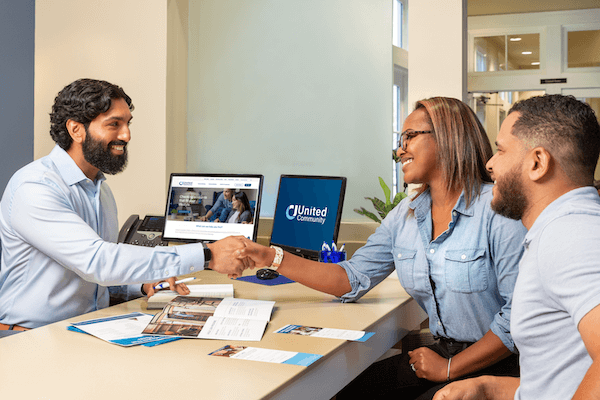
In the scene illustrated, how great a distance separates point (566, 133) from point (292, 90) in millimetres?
2682

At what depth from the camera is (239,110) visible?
3.66 m

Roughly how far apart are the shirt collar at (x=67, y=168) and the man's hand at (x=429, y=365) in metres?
1.29

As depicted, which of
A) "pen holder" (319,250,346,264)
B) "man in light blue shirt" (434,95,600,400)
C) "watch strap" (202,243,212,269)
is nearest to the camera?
"man in light blue shirt" (434,95,600,400)

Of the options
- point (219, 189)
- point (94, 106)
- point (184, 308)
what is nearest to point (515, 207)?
point (184, 308)

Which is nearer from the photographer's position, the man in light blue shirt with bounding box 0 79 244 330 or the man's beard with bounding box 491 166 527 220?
the man's beard with bounding box 491 166 527 220

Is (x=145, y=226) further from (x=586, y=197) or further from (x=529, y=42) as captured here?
(x=529, y=42)

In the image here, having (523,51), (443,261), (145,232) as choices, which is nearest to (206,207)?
(145,232)

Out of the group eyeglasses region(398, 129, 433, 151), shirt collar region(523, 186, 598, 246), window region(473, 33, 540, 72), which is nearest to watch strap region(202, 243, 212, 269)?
eyeglasses region(398, 129, 433, 151)

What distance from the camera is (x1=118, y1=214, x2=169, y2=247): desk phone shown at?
288 centimetres

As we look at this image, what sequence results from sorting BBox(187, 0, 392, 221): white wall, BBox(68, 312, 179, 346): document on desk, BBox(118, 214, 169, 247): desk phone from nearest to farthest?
BBox(68, 312, 179, 346): document on desk < BBox(118, 214, 169, 247): desk phone < BBox(187, 0, 392, 221): white wall

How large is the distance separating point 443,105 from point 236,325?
978 mm

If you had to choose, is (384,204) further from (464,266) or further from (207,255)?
(207,255)

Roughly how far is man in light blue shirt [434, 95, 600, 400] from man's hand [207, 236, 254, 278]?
3.19 feet

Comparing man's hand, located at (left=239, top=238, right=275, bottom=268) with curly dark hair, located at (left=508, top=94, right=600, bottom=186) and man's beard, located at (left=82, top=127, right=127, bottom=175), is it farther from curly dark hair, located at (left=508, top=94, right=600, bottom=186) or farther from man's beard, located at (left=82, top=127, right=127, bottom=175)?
curly dark hair, located at (left=508, top=94, right=600, bottom=186)
